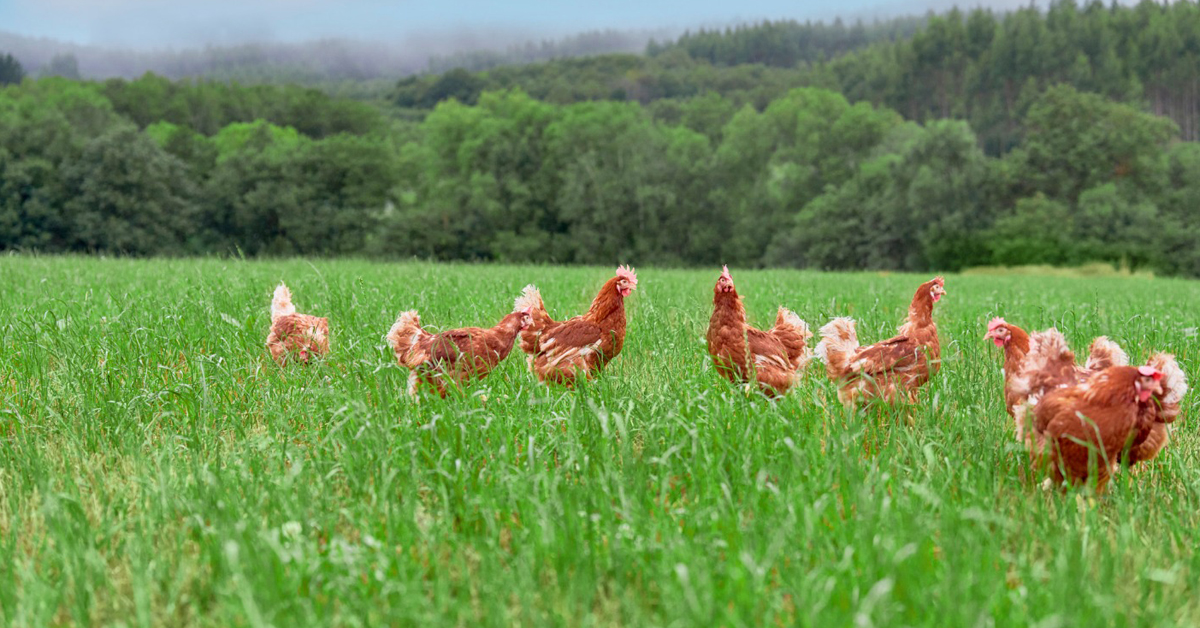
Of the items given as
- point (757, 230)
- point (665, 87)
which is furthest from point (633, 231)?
point (665, 87)

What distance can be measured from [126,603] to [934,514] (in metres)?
2.51

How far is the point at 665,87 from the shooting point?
462 feet

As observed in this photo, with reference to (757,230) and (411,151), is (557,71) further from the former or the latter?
(757,230)

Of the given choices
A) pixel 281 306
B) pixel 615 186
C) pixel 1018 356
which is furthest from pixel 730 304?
pixel 615 186

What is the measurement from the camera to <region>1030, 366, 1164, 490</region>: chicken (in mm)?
2912

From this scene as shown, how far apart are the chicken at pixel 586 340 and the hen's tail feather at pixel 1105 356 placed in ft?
8.13

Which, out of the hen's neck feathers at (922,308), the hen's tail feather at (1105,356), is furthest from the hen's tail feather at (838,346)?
the hen's tail feather at (1105,356)

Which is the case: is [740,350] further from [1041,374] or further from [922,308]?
[1041,374]

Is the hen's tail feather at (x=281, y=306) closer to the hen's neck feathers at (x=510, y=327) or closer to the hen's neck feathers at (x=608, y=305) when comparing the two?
the hen's neck feathers at (x=510, y=327)

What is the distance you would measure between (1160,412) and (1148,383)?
0.54ft

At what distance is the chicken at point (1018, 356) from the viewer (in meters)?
3.47

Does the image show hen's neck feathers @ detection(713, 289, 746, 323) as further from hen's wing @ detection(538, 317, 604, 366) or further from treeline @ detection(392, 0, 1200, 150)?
treeline @ detection(392, 0, 1200, 150)

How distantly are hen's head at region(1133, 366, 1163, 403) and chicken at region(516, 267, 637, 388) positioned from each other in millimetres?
2581

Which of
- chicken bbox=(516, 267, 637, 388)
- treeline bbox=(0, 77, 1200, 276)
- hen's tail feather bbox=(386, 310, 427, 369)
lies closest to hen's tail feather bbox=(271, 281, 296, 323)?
hen's tail feather bbox=(386, 310, 427, 369)
